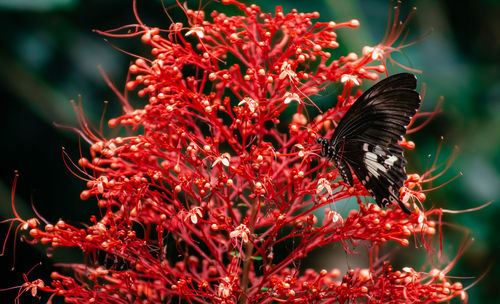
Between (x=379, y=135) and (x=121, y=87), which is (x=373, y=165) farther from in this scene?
(x=121, y=87)

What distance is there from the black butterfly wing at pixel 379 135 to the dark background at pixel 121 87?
56 centimetres

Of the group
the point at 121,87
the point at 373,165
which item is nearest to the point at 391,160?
the point at 373,165

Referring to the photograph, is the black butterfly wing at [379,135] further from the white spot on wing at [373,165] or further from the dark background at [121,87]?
the dark background at [121,87]

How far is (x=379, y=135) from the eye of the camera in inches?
28.9

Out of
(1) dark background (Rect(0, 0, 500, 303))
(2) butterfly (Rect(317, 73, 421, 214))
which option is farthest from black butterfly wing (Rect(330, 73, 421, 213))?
(1) dark background (Rect(0, 0, 500, 303))

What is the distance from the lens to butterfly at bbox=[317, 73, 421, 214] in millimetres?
697

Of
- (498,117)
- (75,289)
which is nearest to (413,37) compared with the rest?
(498,117)

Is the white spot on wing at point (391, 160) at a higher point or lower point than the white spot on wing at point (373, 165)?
higher

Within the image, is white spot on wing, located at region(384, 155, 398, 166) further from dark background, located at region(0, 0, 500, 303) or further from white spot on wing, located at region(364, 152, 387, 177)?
dark background, located at region(0, 0, 500, 303)

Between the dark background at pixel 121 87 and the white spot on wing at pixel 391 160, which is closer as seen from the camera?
the white spot on wing at pixel 391 160

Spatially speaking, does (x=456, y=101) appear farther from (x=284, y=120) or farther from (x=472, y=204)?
(x=284, y=120)

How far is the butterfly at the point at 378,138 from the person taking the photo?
697mm

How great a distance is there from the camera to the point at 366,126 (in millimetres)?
737

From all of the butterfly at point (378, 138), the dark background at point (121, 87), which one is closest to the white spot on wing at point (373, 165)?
the butterfly at point (378, 138)
